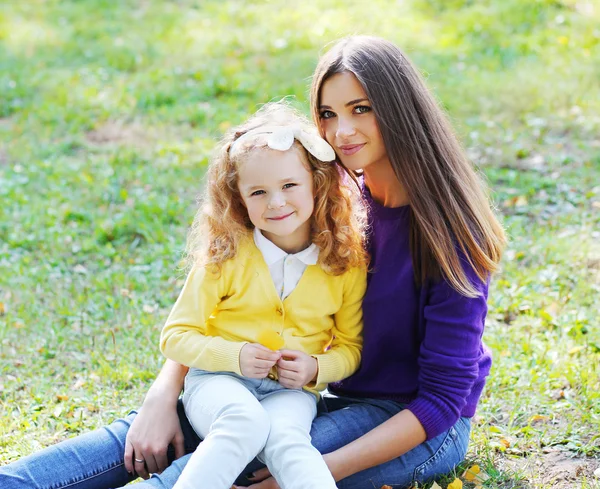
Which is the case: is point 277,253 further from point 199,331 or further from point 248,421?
point 248,421

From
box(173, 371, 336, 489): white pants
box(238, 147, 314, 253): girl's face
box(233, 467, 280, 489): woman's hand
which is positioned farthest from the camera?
box(238, 147, 314, 253): girl's face

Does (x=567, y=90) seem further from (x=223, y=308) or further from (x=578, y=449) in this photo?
(x=223, y=308)

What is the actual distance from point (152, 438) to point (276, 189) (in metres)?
0.83

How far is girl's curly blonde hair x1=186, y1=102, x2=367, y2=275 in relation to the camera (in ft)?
7.80

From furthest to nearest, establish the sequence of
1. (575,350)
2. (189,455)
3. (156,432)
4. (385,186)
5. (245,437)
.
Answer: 1. (575,350)
2. (385,186)
3. (156,432)
4. (189,455)
5. (245,437)

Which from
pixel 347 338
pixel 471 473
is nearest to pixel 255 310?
pixel 347 338

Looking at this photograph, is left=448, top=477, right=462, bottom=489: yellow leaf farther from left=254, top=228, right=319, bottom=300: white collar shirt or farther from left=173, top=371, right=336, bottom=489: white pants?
left=254, top=228, right=319, bottom=300: white collar shirt

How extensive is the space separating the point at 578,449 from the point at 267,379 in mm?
1177

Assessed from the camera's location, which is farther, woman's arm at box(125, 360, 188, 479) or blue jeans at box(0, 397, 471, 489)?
woman's arm at box(125, 360, 188, 479)

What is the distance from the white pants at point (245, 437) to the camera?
79.2 inches

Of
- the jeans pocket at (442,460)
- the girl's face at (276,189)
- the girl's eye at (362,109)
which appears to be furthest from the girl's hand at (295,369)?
the girl's eye at (362,109)

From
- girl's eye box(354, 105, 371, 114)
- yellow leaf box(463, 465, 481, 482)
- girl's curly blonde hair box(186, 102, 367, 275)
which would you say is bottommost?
yellow leaf box(463, 465, 481, 482)

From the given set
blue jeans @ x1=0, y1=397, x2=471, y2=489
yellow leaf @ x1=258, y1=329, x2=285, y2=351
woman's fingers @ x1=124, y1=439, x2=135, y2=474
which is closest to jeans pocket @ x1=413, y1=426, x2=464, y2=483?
blue jeans @ x1=0, y1=397, x2=471, y2=489

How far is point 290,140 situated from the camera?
231 centimetres
